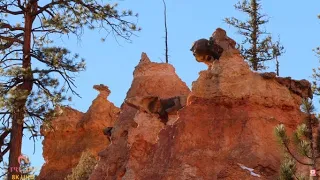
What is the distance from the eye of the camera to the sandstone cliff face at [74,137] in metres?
36.0

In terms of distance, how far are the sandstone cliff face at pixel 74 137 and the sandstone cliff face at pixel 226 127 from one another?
13.6 meters

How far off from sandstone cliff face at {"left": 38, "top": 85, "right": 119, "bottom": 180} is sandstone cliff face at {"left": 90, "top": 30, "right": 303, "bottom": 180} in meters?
13.6

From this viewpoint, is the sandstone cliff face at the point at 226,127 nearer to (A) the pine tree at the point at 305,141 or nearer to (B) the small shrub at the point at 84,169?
(A) the pine tree at the point at 305,141

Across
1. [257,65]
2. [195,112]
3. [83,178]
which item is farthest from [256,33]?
[195,112]

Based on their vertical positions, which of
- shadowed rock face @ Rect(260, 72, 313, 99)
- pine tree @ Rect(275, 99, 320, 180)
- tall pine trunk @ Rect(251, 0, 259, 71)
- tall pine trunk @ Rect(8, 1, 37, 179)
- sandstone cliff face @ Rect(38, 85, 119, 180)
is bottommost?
pine tree @ Rect(275, 99, 320, 180)

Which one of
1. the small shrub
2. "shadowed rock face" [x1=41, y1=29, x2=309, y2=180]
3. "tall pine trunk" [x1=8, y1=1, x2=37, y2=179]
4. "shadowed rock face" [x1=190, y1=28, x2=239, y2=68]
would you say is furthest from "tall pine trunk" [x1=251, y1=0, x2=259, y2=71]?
"tall pine trunk" [x1=8, y1=1, x2=37, y2=179]

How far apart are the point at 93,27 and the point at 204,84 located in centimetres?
354

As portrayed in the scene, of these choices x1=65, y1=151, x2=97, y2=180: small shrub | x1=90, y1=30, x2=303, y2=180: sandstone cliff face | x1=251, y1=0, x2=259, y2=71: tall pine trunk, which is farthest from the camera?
x1=251, y1=0, x2=259, y2=71: tall pine trunk

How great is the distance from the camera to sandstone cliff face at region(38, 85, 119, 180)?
118ft

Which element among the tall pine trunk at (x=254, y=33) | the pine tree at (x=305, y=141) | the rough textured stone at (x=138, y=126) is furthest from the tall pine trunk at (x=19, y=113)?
the tall pine trunk at (x=254, y=33)

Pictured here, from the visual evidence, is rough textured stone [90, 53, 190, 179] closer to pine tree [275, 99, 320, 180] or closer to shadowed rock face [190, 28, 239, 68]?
shadowed rock face [190, 28, 239, 68]

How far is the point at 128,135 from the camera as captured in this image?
24562 mm

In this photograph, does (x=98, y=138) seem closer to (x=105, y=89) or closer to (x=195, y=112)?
(x=105, y=89)

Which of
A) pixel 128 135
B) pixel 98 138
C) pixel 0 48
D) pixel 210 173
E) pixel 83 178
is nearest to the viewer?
pixel 0 48
